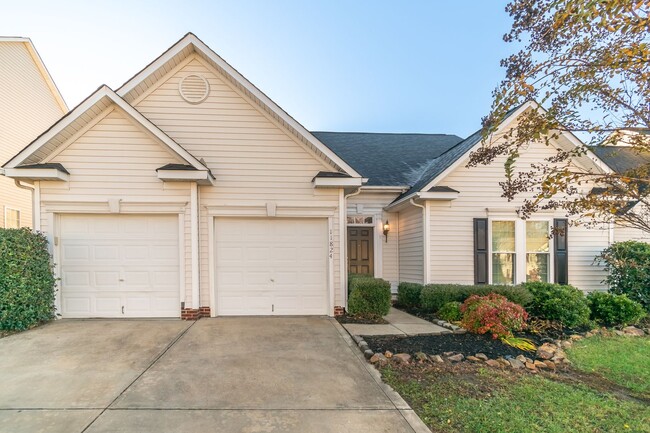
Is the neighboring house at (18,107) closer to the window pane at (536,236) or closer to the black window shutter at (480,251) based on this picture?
the black window shutter at (480,251)

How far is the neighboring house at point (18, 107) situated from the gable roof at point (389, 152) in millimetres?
11165

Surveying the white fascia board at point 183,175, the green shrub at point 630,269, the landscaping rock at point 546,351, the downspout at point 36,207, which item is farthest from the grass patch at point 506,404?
the downspout at point 36,207

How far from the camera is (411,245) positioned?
409 inches

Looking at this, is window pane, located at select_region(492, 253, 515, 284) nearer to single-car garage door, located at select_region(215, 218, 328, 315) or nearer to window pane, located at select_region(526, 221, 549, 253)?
window pane, located at select_region(526, 221, 549, 253)

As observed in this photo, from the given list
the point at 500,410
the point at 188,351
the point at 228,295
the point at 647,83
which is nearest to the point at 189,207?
the point at 228,295

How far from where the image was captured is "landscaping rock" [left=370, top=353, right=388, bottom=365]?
514 cm

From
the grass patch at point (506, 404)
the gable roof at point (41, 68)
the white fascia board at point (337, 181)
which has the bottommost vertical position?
the grass patch at point (506, 404)

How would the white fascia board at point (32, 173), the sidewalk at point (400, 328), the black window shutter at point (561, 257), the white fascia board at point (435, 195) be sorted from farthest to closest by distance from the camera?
the black window shutter at point (561, 257) < the white fascia board at point (435, 195) < the white fascia board at point (32, 173) < the sidewalk at point (400, 328)

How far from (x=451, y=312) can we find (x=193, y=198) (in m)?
6.35

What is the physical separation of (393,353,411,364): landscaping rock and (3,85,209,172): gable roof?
5294mm

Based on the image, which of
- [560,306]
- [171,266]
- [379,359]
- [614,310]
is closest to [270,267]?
[171,266]

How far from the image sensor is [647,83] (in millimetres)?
3508

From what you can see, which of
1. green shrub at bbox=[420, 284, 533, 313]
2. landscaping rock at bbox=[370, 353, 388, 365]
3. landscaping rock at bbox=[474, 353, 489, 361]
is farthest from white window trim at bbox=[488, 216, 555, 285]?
landscaping rock at bbox=[370, 353, 388, 365]

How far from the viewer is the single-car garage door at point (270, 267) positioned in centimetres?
806
